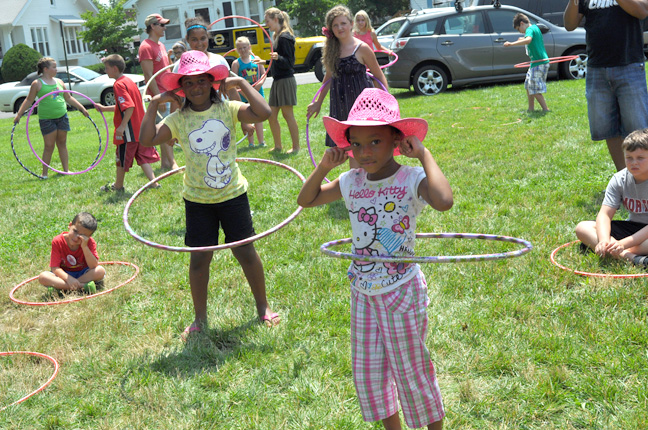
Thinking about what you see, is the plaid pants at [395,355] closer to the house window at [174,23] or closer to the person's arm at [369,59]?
the person's arm at [369,59]

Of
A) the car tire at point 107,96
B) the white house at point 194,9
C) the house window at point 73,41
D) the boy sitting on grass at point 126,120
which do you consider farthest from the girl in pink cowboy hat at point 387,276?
the house window at point 73,41

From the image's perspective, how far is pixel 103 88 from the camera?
22.3 meters

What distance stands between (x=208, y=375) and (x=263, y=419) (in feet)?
1.98

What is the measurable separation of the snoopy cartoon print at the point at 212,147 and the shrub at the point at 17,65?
31.3m

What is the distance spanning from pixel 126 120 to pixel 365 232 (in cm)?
630

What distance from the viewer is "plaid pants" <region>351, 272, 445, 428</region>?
273cm

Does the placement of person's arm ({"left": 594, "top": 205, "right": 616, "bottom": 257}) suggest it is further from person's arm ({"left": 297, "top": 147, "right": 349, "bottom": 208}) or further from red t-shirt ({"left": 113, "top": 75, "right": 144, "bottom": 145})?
red t-shirt ({"left": 113, "top": 75, "right": 144, "bottom": 145})

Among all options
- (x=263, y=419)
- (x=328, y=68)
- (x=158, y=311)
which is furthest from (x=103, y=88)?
(x=263, y=419)

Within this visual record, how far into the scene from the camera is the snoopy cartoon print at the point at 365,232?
282 centimetres

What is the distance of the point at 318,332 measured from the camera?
4.27 meters

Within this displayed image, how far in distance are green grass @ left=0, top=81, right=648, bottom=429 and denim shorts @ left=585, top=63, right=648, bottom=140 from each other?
0.73m

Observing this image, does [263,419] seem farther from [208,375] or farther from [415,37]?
[415,37]

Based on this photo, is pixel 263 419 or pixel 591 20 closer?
pixel 263 419

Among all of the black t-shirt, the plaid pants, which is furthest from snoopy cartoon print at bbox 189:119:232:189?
the black t-shirt
